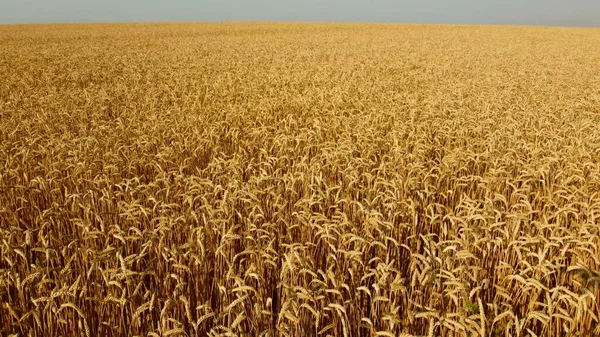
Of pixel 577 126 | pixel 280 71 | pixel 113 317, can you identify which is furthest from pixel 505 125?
pixel 280 71

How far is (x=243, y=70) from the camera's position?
1334cm

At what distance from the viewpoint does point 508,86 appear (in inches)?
409

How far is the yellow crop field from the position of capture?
215cm

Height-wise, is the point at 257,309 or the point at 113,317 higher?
the point at 257,309

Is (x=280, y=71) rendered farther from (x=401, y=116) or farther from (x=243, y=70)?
(x=401, y=116)

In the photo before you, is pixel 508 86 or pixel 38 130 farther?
pixel 508 86

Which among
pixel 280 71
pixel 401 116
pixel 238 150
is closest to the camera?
pixel 238 150

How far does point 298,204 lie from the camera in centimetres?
314

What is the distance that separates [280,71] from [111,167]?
9.70 m

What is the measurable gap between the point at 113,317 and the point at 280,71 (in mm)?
11621

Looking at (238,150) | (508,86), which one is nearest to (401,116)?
(238,150)

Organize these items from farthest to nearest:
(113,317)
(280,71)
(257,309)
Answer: (280,71)
(113,317)
(257,309)

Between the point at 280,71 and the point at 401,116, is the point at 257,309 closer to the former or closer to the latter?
the point at 401,116

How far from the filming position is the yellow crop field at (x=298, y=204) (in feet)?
7.06
